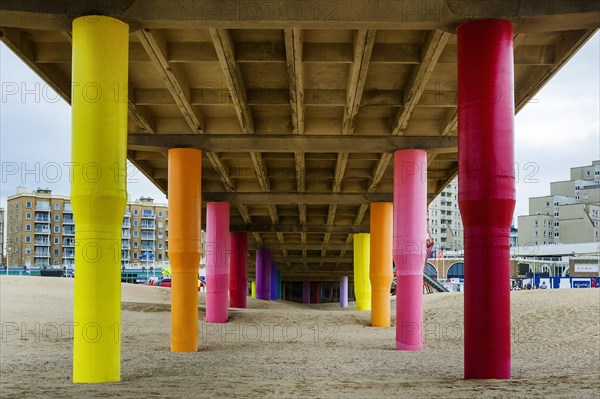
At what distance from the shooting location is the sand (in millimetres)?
11273

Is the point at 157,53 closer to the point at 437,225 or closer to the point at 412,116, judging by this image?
the point at 412,116

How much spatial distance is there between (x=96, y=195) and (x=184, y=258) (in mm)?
8910

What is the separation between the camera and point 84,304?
1225cm

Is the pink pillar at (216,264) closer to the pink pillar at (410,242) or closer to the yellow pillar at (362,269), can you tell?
the pink pillar at (410,242)

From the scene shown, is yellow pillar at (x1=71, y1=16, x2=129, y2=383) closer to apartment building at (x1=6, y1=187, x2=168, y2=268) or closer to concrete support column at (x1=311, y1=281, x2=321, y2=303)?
concrete support column at (x1=311, y1=281, x2=321, y2=303)

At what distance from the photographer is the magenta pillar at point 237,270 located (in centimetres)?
4400

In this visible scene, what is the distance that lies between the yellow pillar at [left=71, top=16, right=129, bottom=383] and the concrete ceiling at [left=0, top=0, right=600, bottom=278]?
922mm

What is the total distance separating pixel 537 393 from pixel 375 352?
1068 cm

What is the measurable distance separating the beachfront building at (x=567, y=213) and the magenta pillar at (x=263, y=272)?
105 meters

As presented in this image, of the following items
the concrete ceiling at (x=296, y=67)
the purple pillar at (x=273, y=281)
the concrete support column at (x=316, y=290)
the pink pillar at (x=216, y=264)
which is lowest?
the concrete support column at (x=316, y=290)

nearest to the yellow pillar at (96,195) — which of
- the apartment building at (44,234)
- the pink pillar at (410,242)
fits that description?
the pink pillar at (410,242)

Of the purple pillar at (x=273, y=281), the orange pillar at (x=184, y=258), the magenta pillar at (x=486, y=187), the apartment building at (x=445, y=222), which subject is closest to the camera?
the magenta pillar at (x=486, y=187)

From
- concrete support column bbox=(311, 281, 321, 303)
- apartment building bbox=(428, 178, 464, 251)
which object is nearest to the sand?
concrete support column bbox=(311, 281, 321, 303)

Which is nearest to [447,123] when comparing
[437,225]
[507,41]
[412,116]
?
[412,116]
